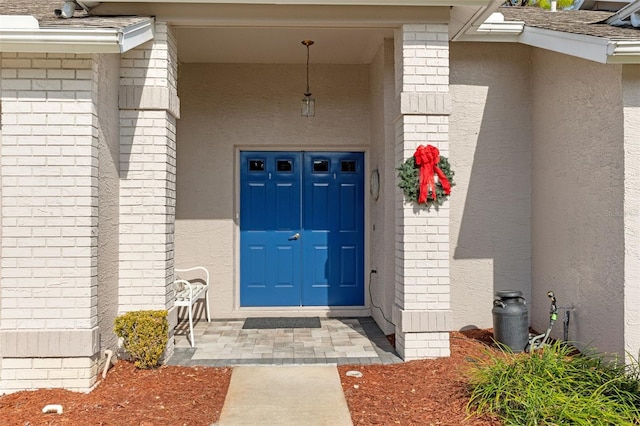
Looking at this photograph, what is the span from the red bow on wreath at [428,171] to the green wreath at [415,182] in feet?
0.11

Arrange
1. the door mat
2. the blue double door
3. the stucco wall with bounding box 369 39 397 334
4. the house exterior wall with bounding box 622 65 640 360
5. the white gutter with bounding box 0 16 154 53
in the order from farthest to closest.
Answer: the blue double door, the door mat, the stucco wall with bounding box 369 39 397 334, the house exterior wall with bounding box 622 65 640 360, the white gutter with bounding box 0 16 154 53

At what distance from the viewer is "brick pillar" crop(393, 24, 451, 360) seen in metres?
5.11

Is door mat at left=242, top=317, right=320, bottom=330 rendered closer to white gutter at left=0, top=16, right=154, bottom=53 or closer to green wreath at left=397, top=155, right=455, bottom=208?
green wreath at left=397, top=155, right=455, bottom=208

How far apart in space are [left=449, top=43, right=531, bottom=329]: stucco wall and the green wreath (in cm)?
127

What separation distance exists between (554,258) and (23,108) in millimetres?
5458

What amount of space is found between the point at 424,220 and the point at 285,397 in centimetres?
215

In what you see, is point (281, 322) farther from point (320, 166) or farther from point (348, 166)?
point (348, 166)

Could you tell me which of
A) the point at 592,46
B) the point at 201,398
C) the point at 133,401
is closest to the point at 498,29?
the point at 592,46

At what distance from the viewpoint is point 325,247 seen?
24.6ft

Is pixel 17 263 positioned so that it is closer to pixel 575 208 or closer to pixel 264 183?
pixel 264 183

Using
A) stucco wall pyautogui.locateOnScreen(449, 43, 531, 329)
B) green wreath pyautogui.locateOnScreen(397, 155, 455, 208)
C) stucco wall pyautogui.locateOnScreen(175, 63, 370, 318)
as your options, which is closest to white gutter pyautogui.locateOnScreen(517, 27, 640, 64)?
stucco wall pyautogui.locateOnScreen(449, 43, 531, 329)

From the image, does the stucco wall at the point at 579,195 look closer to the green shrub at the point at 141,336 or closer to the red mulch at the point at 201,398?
the red mulch at the point at 201,398

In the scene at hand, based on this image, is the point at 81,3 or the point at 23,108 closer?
the point at 23,108

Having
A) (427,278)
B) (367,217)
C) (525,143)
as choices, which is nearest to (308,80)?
(367,217)
